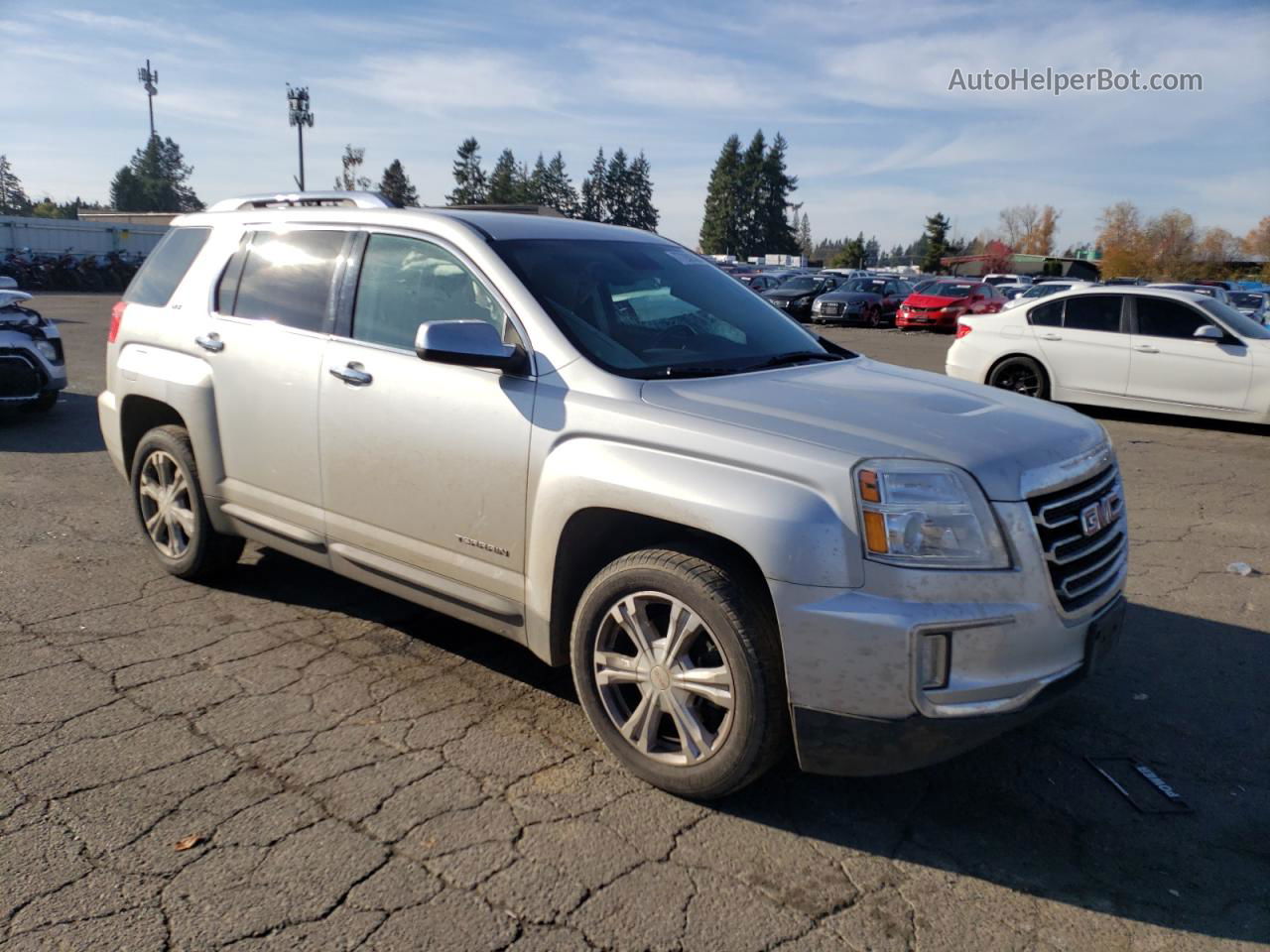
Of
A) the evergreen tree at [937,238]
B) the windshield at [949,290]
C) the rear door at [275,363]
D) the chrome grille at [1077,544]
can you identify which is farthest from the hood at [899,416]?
the evergreen tree at [937,238]

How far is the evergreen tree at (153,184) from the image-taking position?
4247 inches

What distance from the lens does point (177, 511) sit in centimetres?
509

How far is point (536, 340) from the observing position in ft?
11.8

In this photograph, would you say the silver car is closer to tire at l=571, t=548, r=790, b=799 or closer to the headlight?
tire at l=571, t=548, r=790, b=799

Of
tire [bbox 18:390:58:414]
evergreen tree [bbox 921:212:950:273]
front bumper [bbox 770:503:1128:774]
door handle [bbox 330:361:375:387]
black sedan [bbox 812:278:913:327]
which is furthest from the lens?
evergreen tree [bbox 921:212:950:273]

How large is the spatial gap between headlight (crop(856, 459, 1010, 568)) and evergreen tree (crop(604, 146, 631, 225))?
411 ft

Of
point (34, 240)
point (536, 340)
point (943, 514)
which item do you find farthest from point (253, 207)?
point (34, 240)

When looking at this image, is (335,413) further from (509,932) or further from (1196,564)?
(1196,564)

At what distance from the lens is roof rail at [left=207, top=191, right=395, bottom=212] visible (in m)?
4.70

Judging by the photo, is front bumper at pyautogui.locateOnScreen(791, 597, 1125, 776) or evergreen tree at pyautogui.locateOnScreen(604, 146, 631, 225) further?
evergreen tree at pyautogui.locateOnScreen(604, 146, 631, 225)

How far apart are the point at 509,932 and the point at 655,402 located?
1.62 m

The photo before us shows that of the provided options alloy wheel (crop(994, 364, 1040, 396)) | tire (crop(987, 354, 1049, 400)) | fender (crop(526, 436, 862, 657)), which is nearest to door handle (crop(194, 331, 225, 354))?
fender (crop(526, 436, 862, 657))

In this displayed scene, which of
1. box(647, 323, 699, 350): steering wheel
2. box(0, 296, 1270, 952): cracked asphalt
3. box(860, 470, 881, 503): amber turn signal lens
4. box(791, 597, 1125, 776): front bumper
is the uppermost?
box(647, 323, 699, 350): steering wheel

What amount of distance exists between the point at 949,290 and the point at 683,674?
2695 cm
